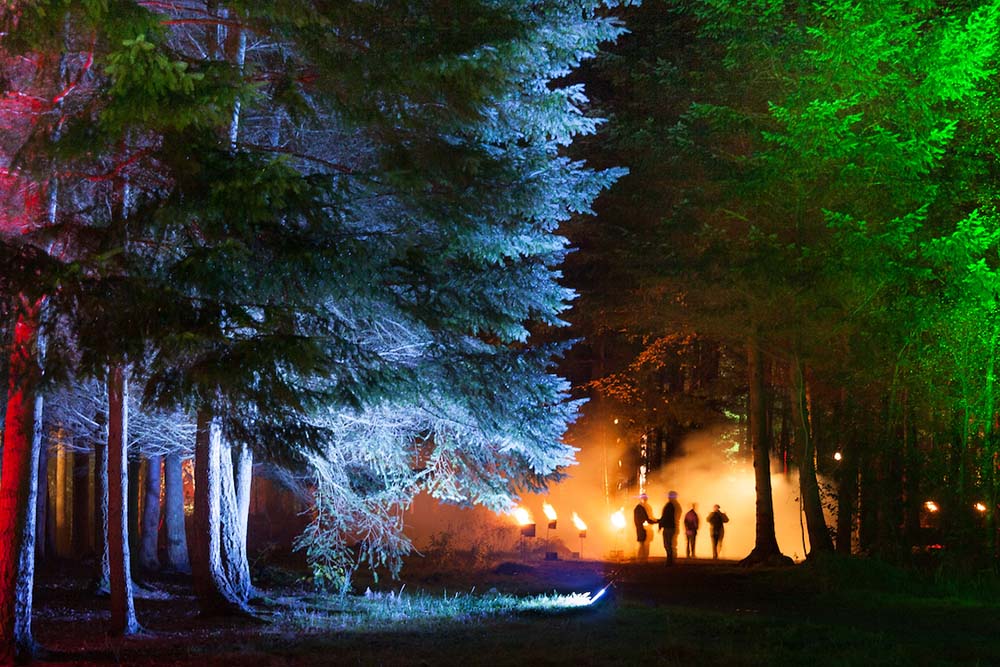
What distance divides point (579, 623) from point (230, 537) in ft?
20.5

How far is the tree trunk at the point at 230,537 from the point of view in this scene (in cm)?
1592

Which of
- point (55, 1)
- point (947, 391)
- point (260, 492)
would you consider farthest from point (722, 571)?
point (260, 492)

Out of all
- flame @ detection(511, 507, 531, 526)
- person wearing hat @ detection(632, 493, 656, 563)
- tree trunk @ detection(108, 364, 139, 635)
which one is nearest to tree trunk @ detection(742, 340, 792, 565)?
person wearing hat @ detection(632, 493, 656, 563)

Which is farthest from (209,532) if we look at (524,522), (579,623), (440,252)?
(524,522)

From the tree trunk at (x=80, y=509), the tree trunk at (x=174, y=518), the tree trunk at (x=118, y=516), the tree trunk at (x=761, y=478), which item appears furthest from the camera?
Answer: the tree trunk at (x=80, y=509)

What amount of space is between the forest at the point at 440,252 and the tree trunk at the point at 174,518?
0.13 metres

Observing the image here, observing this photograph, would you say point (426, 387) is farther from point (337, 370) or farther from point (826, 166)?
point (826, 166)

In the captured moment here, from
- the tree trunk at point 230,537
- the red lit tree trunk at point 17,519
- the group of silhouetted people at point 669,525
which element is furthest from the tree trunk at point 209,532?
the group of silhouetted people at point 669,525

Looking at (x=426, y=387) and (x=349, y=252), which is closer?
(x=349, y=252)

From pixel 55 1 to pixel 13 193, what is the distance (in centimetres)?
248

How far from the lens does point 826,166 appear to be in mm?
17531

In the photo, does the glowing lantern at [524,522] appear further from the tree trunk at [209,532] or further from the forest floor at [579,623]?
the tree trunk at [209,532]

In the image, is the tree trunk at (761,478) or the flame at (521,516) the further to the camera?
the flame at (521,516)

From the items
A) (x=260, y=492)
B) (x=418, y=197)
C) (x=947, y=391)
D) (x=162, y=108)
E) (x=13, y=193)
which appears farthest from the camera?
(x=260, y=492)
